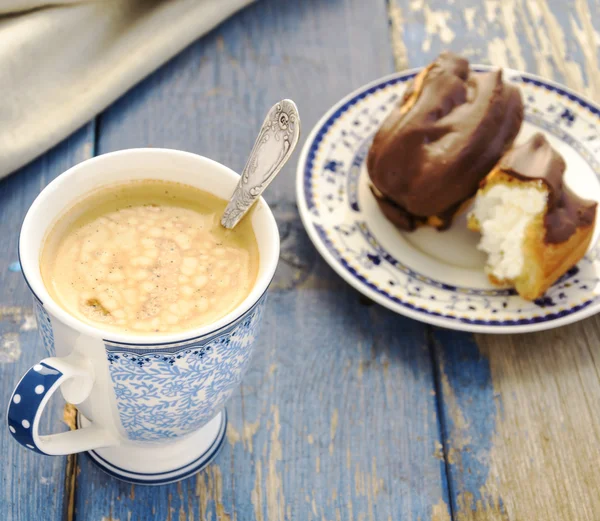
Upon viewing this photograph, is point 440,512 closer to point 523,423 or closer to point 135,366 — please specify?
point 523,423

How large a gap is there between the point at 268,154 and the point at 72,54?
0.71 m

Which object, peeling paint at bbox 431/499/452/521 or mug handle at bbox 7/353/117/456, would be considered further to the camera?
peeling paint at bbox 431/499/452/521

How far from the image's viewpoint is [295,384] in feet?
3.74

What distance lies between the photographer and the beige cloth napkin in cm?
133

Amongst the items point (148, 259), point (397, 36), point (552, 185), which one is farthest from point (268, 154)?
point (397, 36)

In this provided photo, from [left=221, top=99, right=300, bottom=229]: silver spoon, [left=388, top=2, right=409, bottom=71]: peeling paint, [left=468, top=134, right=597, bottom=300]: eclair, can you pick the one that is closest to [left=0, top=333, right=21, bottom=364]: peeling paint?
[left=221, top=99, right=300, bottom=229]: silver spoon

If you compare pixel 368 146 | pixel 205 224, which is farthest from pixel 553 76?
pixel 205 224

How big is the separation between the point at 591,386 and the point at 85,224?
746 millimetres

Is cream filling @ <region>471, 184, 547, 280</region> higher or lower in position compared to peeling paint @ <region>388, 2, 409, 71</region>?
higher

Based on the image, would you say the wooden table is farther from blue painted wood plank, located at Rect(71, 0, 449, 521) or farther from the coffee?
the coffee

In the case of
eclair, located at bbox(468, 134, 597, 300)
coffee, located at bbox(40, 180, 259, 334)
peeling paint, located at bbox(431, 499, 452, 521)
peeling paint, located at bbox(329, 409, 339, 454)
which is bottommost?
peeling paint, located at bbox(329, 409, 339, 454)

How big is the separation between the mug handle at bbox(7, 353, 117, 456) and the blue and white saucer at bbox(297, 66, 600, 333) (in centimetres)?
47

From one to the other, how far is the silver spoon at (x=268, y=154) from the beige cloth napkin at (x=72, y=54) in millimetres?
558

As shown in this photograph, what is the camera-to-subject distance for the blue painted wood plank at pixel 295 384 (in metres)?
1.03
